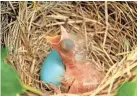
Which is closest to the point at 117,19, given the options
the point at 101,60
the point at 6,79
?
the point at 101,60

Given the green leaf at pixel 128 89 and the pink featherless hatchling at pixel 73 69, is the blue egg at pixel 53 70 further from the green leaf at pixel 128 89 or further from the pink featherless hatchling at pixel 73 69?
the green leaf at pixel 128 89

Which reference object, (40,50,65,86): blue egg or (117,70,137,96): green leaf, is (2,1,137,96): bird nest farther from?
(117,70,137,96): green leaf

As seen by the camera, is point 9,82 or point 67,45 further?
point 67,45

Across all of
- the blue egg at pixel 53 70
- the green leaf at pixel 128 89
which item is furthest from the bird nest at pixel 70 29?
the green leaf at pixel 128 89

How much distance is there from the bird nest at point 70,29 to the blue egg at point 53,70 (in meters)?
0.02

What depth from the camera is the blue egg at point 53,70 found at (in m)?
0.91

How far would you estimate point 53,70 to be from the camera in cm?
91

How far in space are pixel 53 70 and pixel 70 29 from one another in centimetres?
13

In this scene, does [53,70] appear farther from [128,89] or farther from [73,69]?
[128,89]

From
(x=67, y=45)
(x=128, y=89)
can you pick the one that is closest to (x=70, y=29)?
(x=67, y=45)

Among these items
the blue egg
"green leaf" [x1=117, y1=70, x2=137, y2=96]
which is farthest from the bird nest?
"green leaf" [x1=117, y1=70, x2=137, y2=96]

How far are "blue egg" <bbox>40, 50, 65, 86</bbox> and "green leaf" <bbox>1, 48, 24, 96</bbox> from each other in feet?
0.48

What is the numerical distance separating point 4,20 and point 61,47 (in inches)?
6.5

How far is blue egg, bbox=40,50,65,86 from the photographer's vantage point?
35.9 inches
